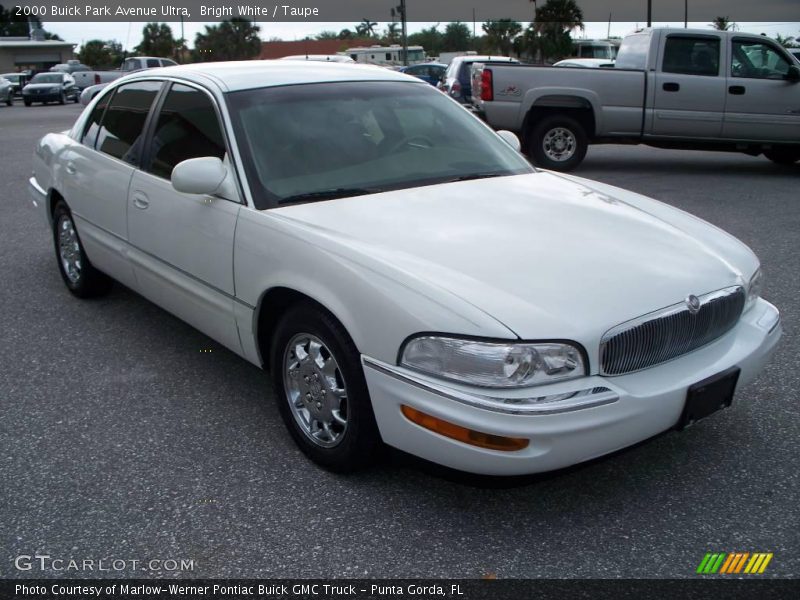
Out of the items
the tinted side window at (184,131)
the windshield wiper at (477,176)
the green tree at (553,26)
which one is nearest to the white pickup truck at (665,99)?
the windshield wiper at (477,176)

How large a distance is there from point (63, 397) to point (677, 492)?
2.93m

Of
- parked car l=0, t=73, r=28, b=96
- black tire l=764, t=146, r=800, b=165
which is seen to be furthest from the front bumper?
parked car l=0, t=73, r=28, b=96

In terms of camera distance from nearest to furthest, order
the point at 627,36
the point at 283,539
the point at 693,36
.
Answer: the point at 283,539
the point at 693,36
the point at 627,36

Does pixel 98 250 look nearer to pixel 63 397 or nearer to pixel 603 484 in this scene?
pixel 63 397

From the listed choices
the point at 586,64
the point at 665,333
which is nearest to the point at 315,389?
the point at 665,333

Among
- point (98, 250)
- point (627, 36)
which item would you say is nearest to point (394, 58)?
point (627, 36)

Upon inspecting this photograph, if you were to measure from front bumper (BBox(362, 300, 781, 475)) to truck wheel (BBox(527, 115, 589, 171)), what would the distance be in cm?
874

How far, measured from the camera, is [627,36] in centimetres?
1192

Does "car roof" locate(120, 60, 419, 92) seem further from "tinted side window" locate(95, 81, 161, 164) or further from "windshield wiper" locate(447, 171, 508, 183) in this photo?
"windshield wiper" locate(447, 171, 508, 183)

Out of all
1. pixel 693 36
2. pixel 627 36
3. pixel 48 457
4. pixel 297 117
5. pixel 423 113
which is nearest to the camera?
pixel 48 457

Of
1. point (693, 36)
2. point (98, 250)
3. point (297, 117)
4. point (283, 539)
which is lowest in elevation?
point (283, 539)

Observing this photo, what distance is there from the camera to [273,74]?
409 centimetres

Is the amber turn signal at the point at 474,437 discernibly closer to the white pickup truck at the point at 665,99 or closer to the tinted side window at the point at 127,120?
the tinted side window at the point at 127,120

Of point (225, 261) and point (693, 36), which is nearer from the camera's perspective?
point (225, 261)
